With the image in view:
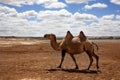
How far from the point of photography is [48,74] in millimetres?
14086

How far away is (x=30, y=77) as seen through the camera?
13234 millimetres

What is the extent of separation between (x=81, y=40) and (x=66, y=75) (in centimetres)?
274

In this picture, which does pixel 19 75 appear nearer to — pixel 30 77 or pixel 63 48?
pixel 30 77

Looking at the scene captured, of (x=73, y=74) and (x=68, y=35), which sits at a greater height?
(x=68, y=35)

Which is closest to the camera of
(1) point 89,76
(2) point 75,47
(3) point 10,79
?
(3) point 10,79

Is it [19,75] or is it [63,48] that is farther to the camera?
[63,48]

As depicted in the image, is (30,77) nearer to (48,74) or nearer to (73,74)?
(48,74)

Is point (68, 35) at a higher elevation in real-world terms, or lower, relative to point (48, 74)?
higher

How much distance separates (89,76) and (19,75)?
3622 millimetres

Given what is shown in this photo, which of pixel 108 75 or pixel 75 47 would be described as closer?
pixel 108 75

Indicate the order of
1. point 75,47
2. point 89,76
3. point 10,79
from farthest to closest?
point 75,47
point 89,76
point 10,79

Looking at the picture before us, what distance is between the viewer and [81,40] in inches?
615

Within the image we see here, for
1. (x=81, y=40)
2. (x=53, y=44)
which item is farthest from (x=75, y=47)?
(x=53, y=44)

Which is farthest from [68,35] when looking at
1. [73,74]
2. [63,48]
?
[73,74]
